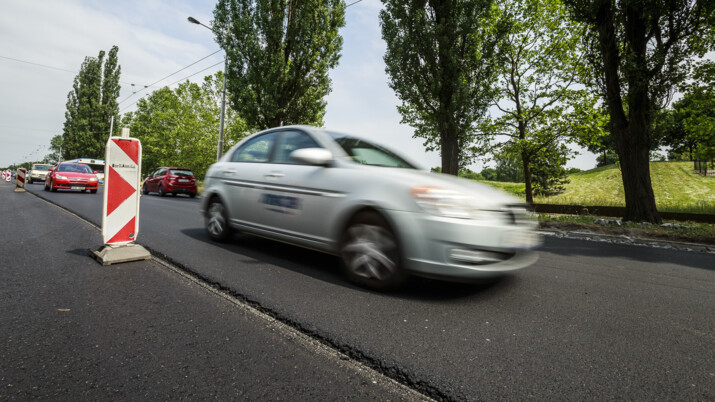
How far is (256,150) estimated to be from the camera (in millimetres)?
4824

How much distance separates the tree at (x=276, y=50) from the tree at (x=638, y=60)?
1198cm

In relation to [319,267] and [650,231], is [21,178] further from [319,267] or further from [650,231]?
[650,231]

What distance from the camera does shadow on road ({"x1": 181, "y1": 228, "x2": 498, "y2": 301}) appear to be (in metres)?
3.19

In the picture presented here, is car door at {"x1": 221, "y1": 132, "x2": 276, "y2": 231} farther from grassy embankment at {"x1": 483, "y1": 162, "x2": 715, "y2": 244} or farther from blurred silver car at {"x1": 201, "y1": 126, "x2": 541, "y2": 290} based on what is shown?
grassy embankment at {"x1": 483, "y1": 162, "x2": 715, "y2": 244}

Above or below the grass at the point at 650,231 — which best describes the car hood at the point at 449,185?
above

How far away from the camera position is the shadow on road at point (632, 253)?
536 cm

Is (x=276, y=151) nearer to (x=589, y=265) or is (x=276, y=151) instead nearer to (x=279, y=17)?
(x=589, y=265)

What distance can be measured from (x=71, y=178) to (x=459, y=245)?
2039 centimetres

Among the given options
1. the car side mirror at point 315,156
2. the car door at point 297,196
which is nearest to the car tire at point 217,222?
the car door at point 297,196

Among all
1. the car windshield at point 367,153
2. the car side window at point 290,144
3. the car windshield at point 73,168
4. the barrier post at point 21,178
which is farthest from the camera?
the barrier post at point 21,178

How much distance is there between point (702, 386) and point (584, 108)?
75.9 feet

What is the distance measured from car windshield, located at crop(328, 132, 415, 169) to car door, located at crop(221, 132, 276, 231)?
3.55 ft

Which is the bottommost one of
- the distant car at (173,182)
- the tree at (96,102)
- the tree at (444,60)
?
A: the distant car at (173,182)

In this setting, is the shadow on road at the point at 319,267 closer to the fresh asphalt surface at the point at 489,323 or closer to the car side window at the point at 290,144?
the fresh asphalt surface at the point at 489,323
